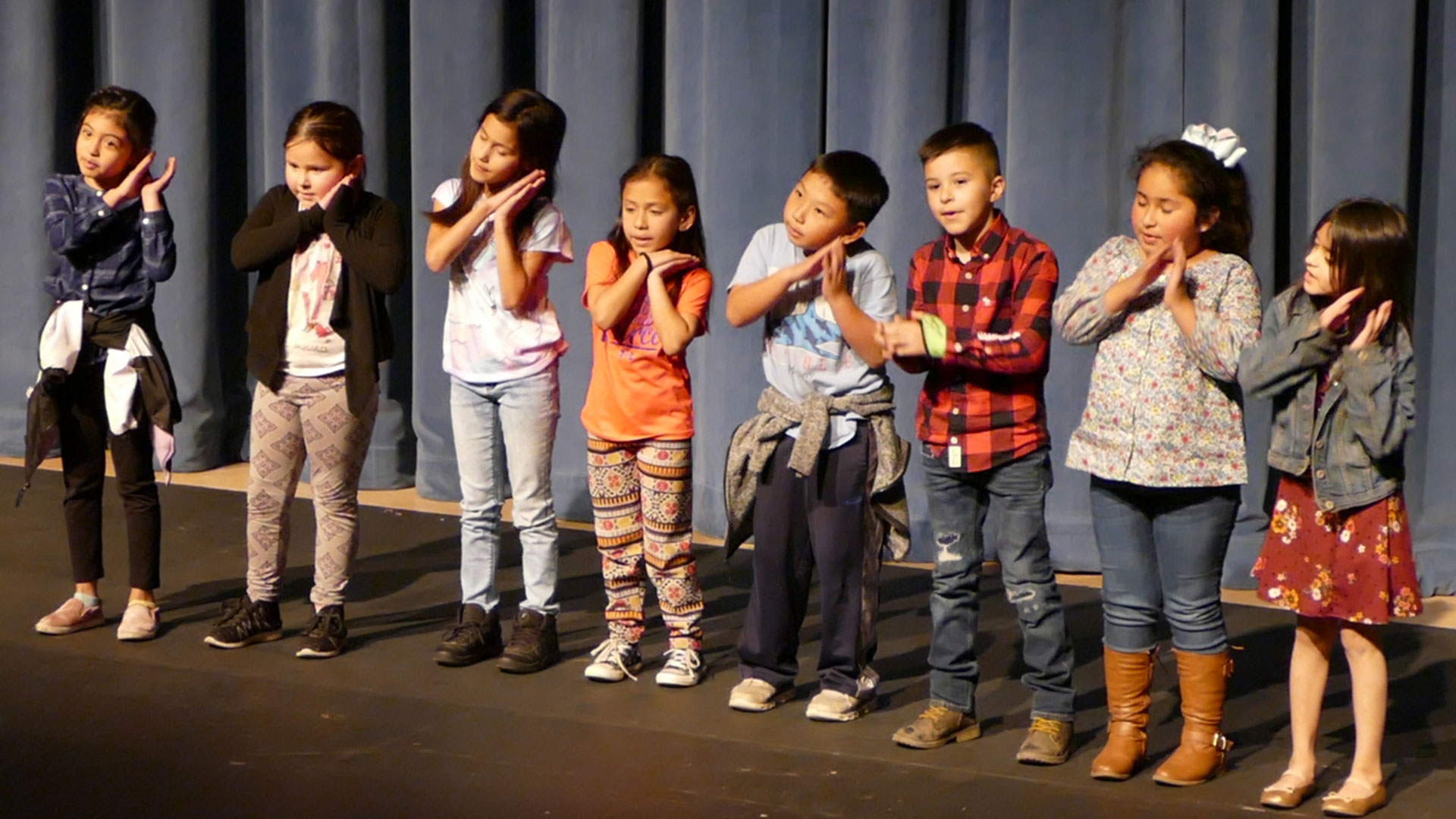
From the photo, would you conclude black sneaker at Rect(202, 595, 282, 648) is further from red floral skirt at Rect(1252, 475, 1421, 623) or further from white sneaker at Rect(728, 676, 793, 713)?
red floral skirt at Rect(1252, 475, 1421, 623)

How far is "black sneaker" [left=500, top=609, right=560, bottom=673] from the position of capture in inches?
121

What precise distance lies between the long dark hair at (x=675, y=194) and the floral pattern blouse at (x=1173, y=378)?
2.45 ft

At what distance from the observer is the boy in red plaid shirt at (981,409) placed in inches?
102

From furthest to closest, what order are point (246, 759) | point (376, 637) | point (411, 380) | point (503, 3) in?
point (411, 380), point (503, 3), point (376, 637), point (246, 759)

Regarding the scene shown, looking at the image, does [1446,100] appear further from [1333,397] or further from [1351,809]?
[1351,809]

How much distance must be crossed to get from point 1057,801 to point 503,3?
3059 millimetres

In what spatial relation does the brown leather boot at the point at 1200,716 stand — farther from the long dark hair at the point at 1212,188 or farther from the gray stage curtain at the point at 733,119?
the gray stage curtain at the point at 733,119

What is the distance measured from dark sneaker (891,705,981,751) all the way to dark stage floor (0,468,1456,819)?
21mm

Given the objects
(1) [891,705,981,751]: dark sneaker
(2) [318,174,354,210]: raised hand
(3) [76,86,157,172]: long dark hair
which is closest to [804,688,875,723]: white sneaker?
(1) [891,705,981,751]: dark sneaker

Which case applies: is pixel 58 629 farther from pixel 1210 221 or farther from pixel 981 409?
pixel 1210 221

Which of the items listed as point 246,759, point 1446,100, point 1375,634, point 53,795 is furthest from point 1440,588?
point 53,795

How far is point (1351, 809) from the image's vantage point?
241cm

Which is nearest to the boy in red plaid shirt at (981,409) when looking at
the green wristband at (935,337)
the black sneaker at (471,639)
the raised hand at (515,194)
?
the green wristband at (935,337)

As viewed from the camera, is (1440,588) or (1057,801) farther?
(1440,588)
